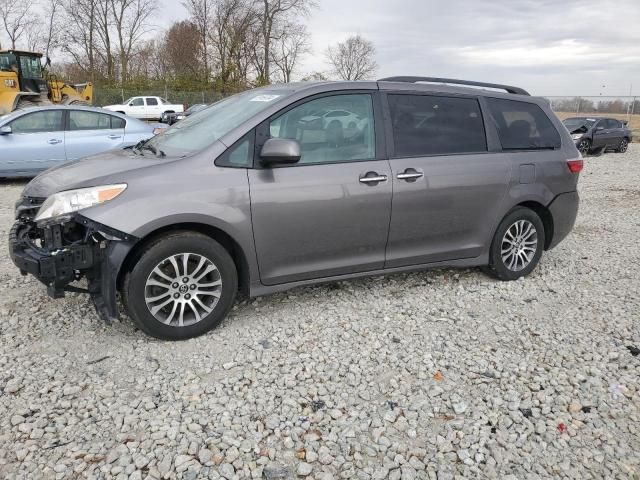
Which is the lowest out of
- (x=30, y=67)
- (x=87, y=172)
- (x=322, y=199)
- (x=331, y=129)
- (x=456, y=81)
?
(x=322, y=199)

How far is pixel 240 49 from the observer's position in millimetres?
42844

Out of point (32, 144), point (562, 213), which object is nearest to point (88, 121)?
point (32, 144)

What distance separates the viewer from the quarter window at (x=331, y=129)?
361 centimetres

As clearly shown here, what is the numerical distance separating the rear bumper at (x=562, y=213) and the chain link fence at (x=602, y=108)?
29.2 m

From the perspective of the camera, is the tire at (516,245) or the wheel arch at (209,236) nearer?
the wheel arch at (209,236)

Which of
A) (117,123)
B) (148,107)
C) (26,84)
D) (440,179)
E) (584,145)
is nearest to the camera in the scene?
(440,179)

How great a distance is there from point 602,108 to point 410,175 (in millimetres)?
37204

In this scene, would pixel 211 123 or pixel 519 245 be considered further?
pixel 519 245

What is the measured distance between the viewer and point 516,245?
4.69 metres

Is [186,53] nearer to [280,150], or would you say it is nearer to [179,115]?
[179,115]

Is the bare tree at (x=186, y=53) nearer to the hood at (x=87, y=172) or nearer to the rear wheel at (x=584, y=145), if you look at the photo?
the rear wheel at (x=584, y=145)

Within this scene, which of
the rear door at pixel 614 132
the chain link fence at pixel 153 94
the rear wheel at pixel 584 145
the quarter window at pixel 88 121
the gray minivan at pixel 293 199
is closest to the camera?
the gray minivan at pixel 293 199

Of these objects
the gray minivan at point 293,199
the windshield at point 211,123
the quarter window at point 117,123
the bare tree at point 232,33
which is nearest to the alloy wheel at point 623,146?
the gray minivan at point 293,199

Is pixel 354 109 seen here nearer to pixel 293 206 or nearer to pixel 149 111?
pixel 293 206
